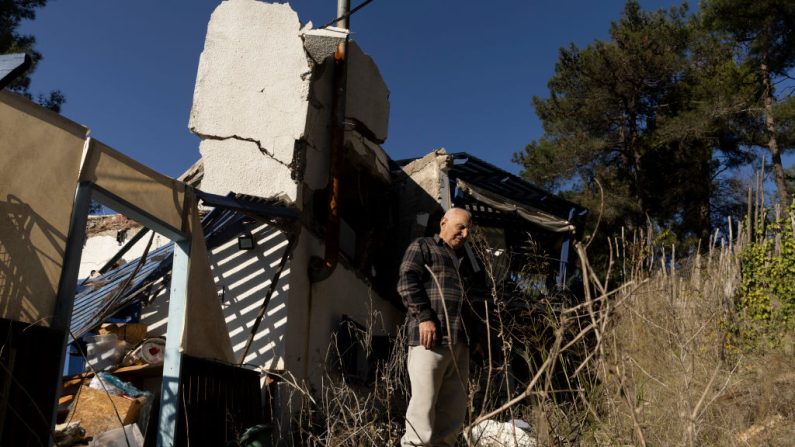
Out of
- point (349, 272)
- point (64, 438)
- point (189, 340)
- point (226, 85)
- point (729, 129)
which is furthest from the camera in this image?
point (729, 129)

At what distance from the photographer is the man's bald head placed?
13.4ft

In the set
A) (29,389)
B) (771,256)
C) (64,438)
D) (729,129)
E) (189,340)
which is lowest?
(64,438)

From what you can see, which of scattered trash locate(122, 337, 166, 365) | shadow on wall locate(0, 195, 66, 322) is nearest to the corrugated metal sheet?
scattered trash locate(122, 337, 166, 365)

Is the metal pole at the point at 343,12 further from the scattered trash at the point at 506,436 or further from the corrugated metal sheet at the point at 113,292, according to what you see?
the scattered trash at the point at 506,436

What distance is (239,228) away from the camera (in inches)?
279

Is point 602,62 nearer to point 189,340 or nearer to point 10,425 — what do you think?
point 189,340

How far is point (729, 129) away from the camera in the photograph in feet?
62.1

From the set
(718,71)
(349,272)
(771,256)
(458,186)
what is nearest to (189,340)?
(349,272)

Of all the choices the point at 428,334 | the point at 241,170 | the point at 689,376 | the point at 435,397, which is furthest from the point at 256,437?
the point at 689,376

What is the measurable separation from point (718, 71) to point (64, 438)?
64.1 ft

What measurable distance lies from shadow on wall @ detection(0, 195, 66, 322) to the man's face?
2.53 m

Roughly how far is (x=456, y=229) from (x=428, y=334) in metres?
0.78

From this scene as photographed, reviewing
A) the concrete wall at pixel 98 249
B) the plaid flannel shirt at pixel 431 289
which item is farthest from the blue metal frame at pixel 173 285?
the concrete wall at pixel 98 249

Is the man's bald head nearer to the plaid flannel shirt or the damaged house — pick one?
the plaid flannel shirt
